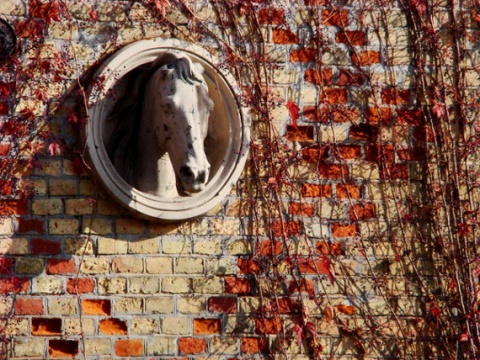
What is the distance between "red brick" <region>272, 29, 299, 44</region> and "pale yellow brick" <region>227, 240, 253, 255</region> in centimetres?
92

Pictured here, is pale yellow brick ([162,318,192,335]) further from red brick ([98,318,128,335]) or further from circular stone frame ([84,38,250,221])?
circular stone frame ([84,38,250,221])

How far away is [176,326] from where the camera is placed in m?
4.87

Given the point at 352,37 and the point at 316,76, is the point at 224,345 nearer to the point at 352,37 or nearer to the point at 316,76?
the point at 316,76

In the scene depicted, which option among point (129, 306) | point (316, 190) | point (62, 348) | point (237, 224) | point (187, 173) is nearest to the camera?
point (187, 173)

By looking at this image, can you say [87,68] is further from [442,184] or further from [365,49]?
[442,184]

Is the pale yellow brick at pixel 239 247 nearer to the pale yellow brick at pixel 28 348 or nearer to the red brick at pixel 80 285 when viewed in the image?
the red brick at pixel 80 285

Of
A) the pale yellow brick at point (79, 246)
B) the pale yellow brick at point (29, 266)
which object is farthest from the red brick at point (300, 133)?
the pale yellow brick at point (29, 266)

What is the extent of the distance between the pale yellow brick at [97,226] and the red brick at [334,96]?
1129mm

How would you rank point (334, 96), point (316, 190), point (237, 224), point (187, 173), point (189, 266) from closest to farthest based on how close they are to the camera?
point (187, 173) → point (189, 266) → point (237, 224) → point (316, 190) → point (334, 96)

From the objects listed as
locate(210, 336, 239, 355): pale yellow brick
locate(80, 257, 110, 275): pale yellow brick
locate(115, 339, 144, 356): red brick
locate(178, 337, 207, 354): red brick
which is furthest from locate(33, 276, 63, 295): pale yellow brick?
locate(210, 336, 239, 355): pale yellow brick

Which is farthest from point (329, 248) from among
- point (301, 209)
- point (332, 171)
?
point (332, 171)

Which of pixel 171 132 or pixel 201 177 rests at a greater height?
pixel 171 132

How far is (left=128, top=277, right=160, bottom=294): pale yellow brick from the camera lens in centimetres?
484

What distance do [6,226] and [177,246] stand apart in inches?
28.1
